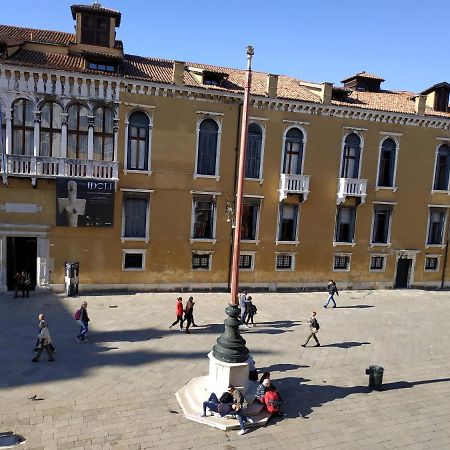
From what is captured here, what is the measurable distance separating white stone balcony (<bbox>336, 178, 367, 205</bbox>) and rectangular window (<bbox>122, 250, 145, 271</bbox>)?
37.4 feet

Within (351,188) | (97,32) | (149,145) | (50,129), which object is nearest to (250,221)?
(351,188)

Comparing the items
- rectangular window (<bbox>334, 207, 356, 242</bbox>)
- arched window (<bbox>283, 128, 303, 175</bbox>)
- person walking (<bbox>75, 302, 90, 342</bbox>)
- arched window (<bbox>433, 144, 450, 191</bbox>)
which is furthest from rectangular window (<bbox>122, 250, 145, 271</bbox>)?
arched window (<bbox>433, 144, 450, 191</bbox>)

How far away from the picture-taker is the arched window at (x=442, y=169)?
2738cm

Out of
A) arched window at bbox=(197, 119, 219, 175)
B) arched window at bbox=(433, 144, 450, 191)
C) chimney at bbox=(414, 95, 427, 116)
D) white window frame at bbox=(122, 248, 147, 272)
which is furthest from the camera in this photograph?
arched window at bbox=(433, 144, 450, 191)

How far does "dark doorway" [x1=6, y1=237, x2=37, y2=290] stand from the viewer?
21469 millimetres

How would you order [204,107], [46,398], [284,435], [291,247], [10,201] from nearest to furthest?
[284,435] → [46,398] → [10,201] → [204,107] → [291,247]

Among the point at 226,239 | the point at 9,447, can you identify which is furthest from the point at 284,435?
the point at 226,239

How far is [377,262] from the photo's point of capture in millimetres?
27156

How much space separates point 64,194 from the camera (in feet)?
69.8

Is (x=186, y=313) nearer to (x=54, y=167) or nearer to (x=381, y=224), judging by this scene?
(x=54, y=167)

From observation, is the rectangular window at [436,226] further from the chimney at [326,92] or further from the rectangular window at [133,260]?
the rectangular window at [133,260]

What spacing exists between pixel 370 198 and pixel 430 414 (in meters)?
15.8

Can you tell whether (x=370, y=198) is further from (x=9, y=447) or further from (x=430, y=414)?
(x=9, y=447)

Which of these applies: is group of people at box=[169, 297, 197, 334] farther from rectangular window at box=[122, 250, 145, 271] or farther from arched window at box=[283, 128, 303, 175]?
arched window at box=[283, 128, 303, 175]
